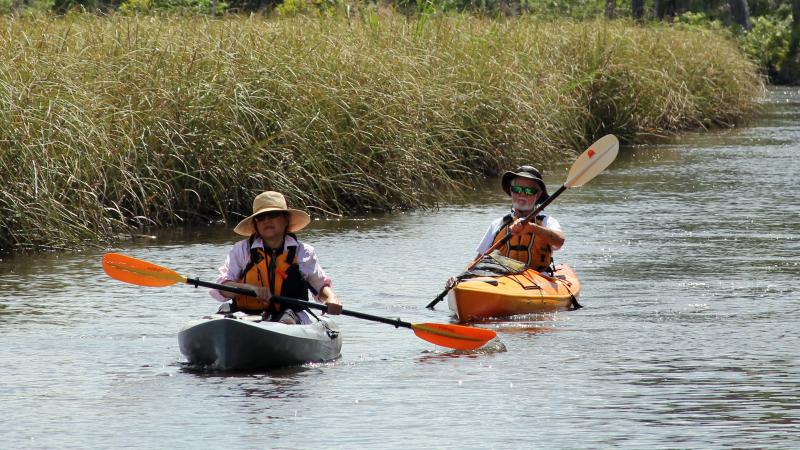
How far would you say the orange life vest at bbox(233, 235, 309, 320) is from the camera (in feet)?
26.7

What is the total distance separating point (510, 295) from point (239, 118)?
4.89m

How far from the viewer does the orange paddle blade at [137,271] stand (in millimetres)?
8547

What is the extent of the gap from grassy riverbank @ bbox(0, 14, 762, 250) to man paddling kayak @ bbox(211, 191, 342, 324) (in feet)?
13.1

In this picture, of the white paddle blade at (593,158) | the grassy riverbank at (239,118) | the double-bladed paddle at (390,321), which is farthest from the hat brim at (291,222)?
the grassy riverbank at (239,118)

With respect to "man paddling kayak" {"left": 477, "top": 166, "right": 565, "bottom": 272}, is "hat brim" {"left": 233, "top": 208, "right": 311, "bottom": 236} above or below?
above

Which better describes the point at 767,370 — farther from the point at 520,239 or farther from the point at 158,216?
the point at 158,216

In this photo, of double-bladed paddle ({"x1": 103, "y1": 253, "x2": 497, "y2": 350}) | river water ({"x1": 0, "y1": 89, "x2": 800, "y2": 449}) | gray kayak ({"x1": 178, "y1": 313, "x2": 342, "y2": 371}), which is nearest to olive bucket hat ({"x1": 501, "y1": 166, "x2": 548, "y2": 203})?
river water ({"x1": 0, "y1": 89, "x2": 800, "y2": 449})

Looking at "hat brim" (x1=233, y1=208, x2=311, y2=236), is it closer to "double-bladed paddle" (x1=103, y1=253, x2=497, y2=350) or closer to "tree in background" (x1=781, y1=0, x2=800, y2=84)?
"double-bladed paddle" (x1=103, y1=253, x2=497, y2=350)

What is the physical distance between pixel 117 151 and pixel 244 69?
1.78 m

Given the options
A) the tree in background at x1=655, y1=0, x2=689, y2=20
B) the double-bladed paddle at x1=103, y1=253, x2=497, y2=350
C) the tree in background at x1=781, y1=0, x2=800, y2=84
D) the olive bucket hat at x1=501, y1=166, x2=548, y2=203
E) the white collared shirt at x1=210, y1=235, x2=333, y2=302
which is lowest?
the tree in background at x1=781, y1=0, x2=800, y2=84

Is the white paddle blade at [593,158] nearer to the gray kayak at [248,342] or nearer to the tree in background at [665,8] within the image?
the gray kayak at [248,342]

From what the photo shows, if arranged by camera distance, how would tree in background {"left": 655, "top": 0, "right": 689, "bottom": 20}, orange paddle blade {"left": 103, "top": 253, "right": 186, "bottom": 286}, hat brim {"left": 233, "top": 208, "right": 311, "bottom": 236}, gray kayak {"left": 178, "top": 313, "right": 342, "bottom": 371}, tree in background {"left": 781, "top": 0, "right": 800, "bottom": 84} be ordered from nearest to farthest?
gray kayak {"left": 178, "top": 313, "right": 342, "bottom": 371}, hat brim {"left": 233, "top": 208, "right": 311, "bottom": 236}, orange paddle blade {"left": 103, "top": 253, "right": 186, "bottom": 286}, tree in background {"left": 781, "top": 0, "right": 800, "bottom": 84}, tree in background {"left": 655, "top": 0, "right": 689, "bottom": 20}

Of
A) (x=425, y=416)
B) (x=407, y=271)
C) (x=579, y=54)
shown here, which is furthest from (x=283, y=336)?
(x=579, y=54)

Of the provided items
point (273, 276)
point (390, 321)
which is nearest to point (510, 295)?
point (390, 321)
